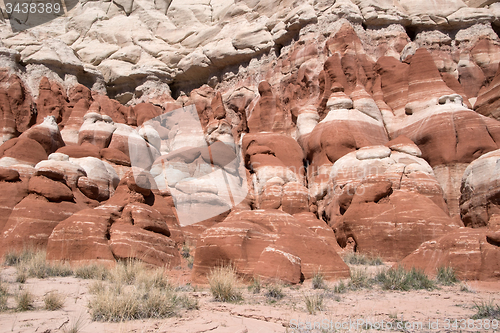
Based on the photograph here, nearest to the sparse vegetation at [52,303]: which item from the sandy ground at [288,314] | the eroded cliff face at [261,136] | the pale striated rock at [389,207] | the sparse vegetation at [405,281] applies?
the sandy ground at [288,314]

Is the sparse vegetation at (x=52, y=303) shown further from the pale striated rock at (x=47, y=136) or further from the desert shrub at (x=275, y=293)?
the pale striated rock at (x=47, y=136)

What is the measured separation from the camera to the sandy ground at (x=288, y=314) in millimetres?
5599

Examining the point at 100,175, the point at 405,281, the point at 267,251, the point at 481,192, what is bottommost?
the point at 405,281

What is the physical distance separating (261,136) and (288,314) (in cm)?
2009

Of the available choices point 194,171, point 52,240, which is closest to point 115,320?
point 52,240

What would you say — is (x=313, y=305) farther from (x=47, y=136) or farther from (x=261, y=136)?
(x=47, y=136)

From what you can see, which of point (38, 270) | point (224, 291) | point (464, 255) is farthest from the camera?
point (464, 255)

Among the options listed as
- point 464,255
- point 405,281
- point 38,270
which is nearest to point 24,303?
point 38,270

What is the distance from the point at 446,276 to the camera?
1008cm

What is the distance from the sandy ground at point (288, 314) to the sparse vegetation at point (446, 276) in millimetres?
700

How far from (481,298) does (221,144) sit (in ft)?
64.2

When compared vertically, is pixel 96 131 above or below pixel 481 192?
above

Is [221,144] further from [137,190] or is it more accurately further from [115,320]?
[115,320]

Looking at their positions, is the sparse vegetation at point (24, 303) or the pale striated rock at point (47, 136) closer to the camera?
the sparse vegetation at point (24, 303)
